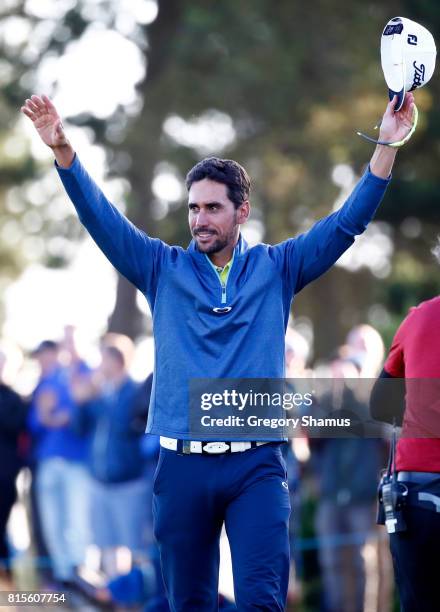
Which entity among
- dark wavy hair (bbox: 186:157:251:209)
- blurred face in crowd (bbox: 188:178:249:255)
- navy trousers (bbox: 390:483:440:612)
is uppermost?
dark wavy hair (bbox: 186:157:251:209)

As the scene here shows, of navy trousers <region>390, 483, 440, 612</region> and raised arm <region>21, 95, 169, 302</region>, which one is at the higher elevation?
raised arm <region>21, 95, 169, 302</region>

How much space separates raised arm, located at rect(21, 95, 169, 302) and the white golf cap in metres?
1.27

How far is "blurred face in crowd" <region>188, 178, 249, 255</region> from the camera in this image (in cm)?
538

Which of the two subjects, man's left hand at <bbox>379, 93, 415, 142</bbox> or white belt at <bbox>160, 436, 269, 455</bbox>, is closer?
white belt at <bbox>160, 436, 269, 455</bbox>

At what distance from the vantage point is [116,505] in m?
10.8

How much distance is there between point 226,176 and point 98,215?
62cm

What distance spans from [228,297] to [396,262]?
16497 mm

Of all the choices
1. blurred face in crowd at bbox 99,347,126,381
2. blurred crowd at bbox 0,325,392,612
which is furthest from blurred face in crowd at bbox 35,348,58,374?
blurred face in crowd at bbox 99,347,126,381

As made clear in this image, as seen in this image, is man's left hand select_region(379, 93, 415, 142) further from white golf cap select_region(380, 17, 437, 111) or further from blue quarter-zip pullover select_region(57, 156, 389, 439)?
blue quarter-zip pullover select_region(57, 156, 389, 439)

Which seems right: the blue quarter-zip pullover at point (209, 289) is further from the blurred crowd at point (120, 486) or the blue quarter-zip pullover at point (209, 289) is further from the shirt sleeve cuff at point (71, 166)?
the blurred crowd at point (120, 486)

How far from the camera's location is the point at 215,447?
16.9ft

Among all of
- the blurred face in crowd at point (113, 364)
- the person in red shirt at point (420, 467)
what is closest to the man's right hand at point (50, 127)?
the person in red shirt at point (420, 467)

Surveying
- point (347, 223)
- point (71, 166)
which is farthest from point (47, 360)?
point (347, 223)

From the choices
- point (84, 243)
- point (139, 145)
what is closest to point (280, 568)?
point (139, 145)
